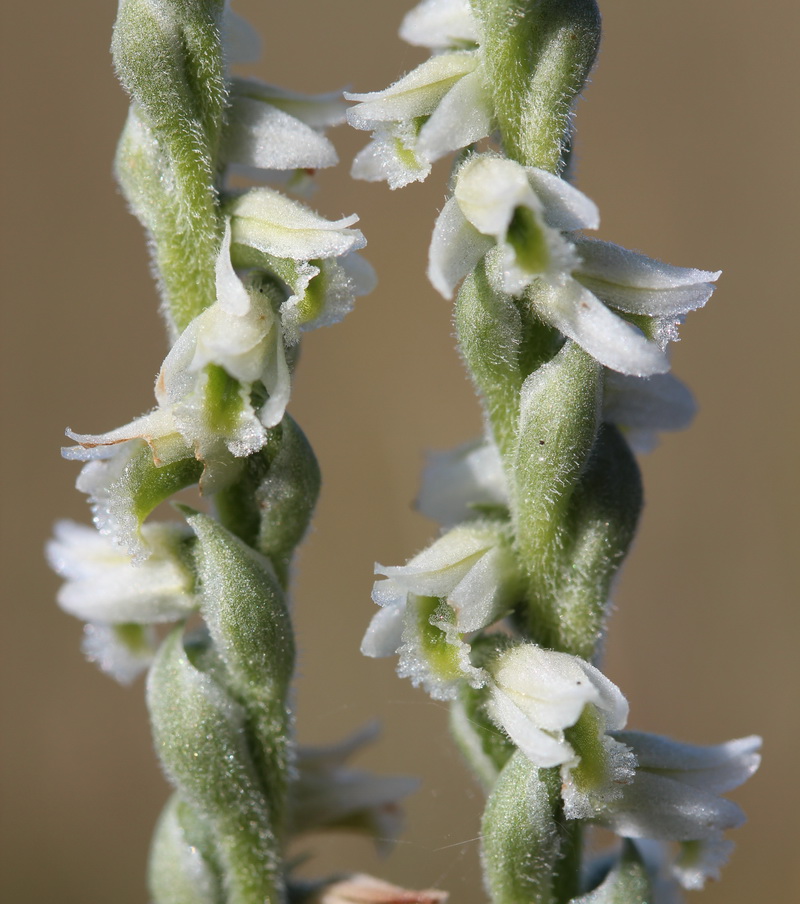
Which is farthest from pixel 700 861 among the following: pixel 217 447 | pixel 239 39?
pixel 239 39

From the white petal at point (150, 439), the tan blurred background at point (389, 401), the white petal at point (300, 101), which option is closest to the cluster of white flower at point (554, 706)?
the white petal at point (150, 439)

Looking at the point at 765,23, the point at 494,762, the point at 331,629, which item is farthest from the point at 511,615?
the point at 765,23

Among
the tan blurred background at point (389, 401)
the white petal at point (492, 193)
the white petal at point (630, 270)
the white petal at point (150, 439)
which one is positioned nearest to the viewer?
the white petal at point (492, 193)

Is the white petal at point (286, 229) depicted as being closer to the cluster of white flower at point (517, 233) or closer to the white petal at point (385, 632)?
the cluster of white flower at point (517, 233)

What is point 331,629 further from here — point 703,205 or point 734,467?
point 703,205

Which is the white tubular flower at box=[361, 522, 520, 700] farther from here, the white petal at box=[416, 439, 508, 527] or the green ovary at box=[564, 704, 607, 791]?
the white petal at box=[416, 439, 508, 527]

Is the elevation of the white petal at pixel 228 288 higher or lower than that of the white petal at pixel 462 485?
higher
